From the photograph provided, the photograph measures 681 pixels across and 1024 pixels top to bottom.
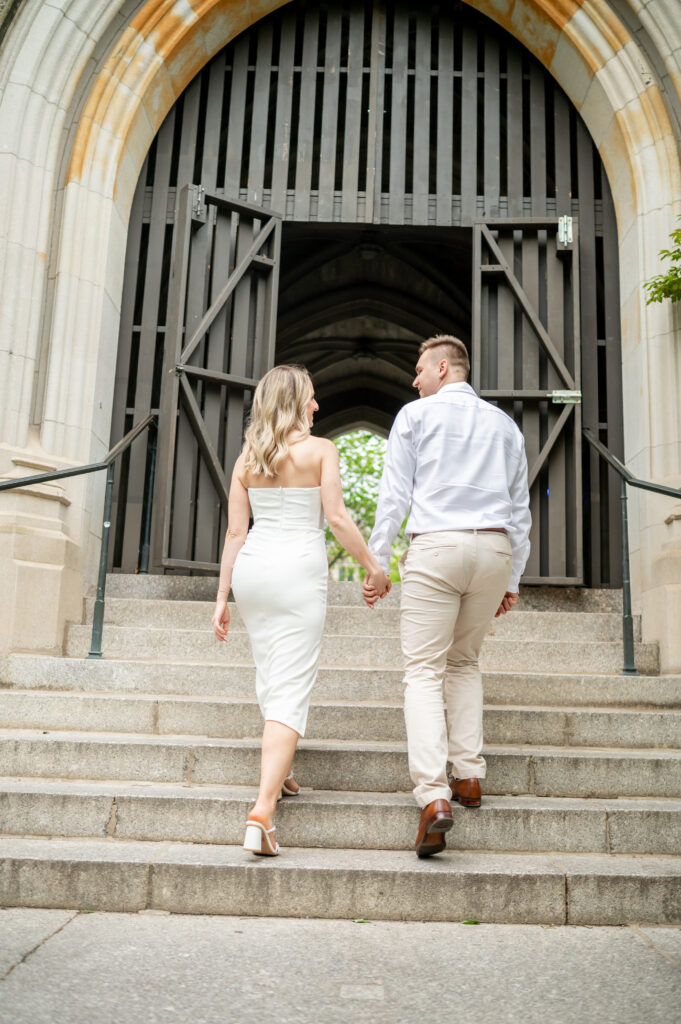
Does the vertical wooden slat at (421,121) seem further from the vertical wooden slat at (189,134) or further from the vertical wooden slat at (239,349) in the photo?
the vertical wooden slat at (189,134)

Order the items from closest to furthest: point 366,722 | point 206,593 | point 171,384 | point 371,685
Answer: point 366,722
point 371,685
point 206,593
point 171,384

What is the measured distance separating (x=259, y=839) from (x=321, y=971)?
0.71 m

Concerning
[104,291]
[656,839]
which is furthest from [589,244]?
[656,839]

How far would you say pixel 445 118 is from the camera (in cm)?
746

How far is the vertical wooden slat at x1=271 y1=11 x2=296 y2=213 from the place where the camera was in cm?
731

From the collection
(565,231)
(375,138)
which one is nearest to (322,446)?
(565,231)

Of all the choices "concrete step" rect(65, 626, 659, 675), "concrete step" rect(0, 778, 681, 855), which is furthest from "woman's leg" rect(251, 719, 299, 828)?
"concrete step" rect(65, 626, 659, 675)

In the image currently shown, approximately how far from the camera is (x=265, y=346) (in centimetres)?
700

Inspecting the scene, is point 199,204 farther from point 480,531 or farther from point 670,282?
point 480,531

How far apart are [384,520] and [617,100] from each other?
15.8ft

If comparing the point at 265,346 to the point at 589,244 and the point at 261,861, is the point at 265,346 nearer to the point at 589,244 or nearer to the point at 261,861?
the point at 589,244

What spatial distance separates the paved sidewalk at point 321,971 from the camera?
2.13 metres

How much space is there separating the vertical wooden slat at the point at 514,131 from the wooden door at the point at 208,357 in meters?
1.85

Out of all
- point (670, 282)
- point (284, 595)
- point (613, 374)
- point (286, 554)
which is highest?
point (670, 282)
